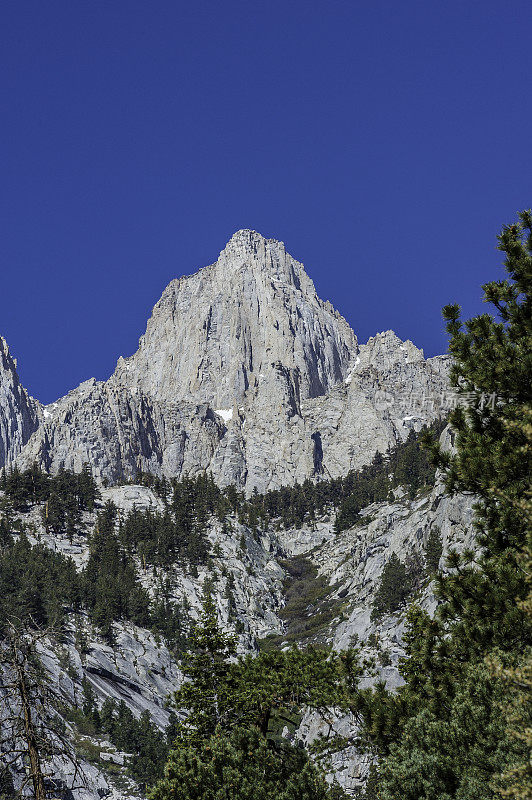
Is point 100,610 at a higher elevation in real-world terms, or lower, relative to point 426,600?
higher

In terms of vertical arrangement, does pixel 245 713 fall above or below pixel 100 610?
below

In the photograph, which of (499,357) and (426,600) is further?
(426,600)

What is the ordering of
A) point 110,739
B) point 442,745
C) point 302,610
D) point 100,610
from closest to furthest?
point 442,745 → point 110,739 → point 100,610 → point 302,610

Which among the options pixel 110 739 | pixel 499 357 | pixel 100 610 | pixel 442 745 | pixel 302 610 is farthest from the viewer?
pixel 302 610

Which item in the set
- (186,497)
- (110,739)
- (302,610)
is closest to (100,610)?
(110,739)

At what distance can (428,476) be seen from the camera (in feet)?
392

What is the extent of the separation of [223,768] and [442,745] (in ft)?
20.9

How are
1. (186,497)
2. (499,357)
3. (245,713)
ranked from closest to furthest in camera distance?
(499,357) < (245,713) < (186,497)

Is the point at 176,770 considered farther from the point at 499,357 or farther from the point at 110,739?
the point at 110,739

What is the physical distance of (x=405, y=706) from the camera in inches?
685

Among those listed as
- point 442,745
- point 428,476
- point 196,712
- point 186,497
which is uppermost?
point 186,497

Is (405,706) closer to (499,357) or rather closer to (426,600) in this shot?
(499,357)

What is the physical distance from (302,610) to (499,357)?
10476 cm

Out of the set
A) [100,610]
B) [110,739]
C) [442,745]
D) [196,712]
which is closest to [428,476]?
[100,610]
